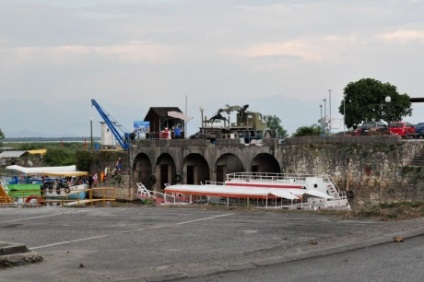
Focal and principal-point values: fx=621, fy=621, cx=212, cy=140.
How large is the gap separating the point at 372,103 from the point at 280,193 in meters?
49.2

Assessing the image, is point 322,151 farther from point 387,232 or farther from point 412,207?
point 387,232

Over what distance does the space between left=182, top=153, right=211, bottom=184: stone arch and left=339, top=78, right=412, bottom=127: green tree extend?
29.7 metres

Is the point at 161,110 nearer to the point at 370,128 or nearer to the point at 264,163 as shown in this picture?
the point at 264,163

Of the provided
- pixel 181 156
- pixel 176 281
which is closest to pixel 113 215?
pixel 176 281

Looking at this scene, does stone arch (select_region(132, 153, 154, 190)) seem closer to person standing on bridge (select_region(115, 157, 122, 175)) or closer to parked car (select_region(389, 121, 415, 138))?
person standing on bridge (select_region(115, 157, 122, 175))

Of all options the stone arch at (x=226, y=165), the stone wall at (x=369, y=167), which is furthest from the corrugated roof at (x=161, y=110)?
the stone wall at (x=369, y=167)

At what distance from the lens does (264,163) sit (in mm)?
49344

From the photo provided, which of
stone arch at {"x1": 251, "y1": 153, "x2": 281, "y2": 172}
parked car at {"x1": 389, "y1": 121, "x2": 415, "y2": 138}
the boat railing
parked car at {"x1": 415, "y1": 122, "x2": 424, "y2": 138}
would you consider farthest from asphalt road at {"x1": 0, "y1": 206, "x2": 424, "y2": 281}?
parked car at {"x1": 415, "y1": 122, "x2": 424, "y2": 138}

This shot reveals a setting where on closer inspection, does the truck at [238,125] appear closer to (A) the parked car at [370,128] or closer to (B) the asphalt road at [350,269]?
(A) the parked car at [370,128]

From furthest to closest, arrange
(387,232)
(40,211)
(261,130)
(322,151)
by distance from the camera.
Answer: (261,130), (322,151), (40,211), (387,232)

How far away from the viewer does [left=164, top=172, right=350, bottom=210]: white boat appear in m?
33.2

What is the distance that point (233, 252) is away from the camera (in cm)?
1152

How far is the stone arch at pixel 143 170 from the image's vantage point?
57.2 meters

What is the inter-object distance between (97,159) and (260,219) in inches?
1816
